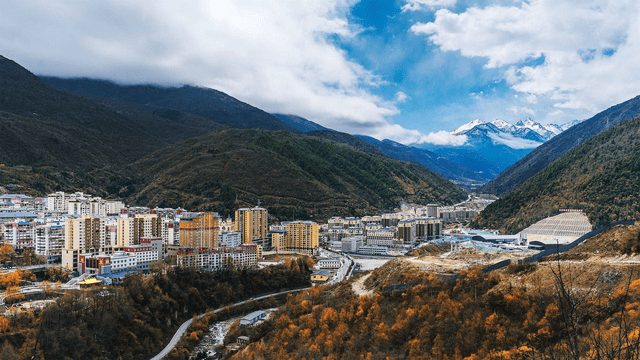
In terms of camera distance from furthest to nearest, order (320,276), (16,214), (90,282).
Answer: (16,214), (320,276), (90,282)

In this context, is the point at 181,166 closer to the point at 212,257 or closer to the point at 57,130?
the point at 57,130

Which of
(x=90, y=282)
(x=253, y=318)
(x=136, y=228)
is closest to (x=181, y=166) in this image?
(x=136, y=228)

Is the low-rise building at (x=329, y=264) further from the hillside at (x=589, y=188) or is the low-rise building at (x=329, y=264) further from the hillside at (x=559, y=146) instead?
the hillside at (x=559, y=146)

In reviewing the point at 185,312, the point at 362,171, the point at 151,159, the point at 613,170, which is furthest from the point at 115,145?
the point at 613,170

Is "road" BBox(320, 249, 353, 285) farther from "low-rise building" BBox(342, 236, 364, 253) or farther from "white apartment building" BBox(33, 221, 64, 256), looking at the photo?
"white apartment building" BBox(33, 221, 64, 256)

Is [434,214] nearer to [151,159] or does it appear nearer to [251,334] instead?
[251,334]
